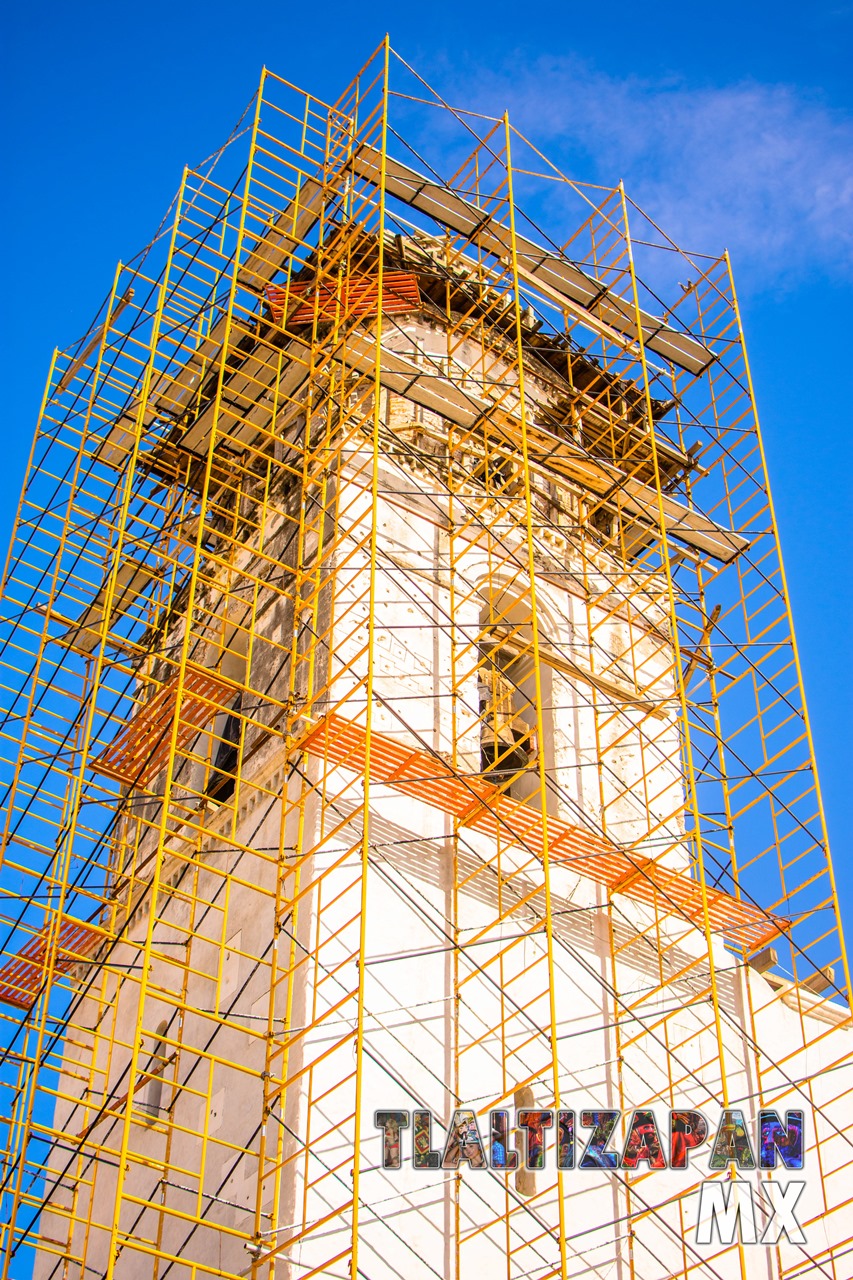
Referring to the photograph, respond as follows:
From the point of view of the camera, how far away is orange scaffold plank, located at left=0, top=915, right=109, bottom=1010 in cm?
2073

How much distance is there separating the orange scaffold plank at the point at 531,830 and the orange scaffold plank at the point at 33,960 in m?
3.67

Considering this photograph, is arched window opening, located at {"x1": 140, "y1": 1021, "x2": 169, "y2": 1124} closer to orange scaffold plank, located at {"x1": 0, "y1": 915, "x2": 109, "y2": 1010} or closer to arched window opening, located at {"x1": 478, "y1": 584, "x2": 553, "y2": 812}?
orange scaffold plank, located at {"x1": 0, "y1": 915, "x2": 109, "y2": 1010}

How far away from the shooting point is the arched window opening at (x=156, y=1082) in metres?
19.2

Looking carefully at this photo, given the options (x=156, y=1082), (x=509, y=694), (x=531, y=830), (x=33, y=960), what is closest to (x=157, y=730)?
(x=33, y=960)

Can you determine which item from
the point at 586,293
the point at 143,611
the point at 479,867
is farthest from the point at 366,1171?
the point at 586,293

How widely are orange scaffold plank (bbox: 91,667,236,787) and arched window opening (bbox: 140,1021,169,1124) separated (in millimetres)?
2810

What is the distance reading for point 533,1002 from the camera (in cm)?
1842

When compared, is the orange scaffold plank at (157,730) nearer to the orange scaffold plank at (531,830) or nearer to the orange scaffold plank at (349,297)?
the orange scaffold plank at (531,830)

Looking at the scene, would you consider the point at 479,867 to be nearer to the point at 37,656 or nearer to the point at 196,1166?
the point at 196,1166

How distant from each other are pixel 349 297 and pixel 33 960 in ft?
27.4

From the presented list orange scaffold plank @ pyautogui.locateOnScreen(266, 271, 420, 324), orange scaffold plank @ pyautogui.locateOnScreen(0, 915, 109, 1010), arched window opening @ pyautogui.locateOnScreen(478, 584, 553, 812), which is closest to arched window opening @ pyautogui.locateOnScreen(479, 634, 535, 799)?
arched window opening @ pyautogui.locateOnScreen(478, 584, 553, 812)

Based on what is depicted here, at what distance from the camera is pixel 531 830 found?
19.8m

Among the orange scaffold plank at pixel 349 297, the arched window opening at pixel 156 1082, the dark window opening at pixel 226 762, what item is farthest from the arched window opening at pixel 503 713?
the arched window opening at pixel 156 1082

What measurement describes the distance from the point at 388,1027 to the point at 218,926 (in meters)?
2.54
